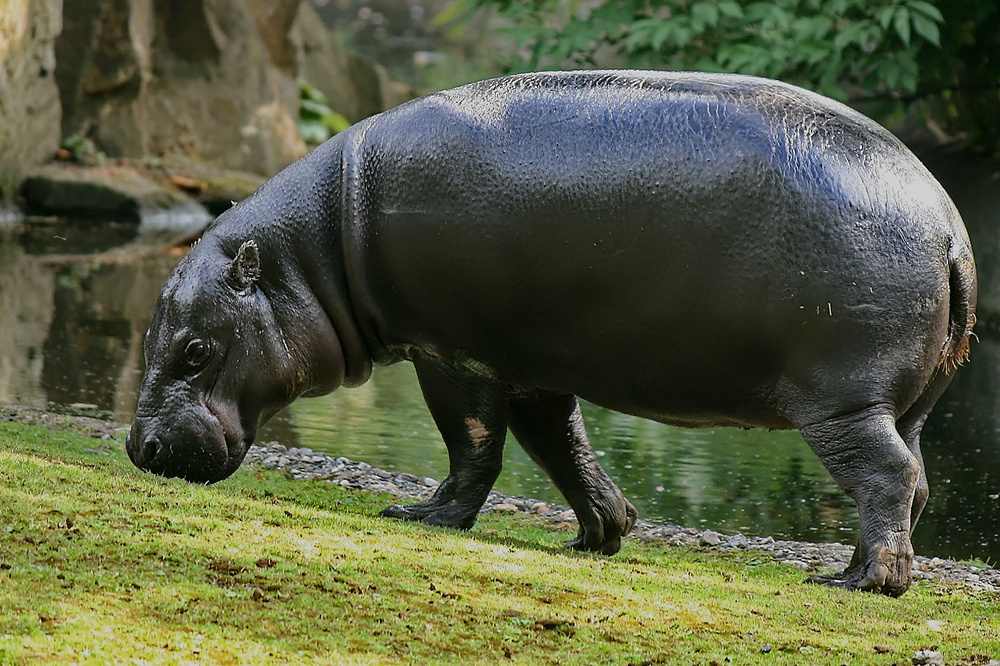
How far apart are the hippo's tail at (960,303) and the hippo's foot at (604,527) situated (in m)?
1.48

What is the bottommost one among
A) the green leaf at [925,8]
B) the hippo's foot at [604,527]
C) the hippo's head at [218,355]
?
the hippo's foot at [604,527]

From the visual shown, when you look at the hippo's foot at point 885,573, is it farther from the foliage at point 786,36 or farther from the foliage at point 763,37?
→ the foliage at point 763,37

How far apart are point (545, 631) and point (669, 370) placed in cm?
159

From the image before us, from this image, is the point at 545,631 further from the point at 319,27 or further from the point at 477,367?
the point at 319,27

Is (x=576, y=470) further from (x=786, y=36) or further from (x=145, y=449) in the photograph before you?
(x=786, y=36)

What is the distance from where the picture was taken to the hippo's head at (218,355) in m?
5.86

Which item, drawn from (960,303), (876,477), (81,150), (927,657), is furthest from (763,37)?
(81,150)

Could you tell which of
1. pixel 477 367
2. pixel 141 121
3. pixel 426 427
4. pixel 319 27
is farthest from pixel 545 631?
pixel 319 27

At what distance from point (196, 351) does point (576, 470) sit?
165 centimetres

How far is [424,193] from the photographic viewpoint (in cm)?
577

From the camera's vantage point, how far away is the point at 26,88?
18.7 metres

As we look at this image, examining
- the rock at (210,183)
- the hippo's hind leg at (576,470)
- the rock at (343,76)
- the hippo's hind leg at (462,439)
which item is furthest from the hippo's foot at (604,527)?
the rock at (343,76)

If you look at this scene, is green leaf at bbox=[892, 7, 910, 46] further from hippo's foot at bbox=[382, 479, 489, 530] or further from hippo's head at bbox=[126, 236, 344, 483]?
hippo's head at bbox=[126, 236, 344, 483]

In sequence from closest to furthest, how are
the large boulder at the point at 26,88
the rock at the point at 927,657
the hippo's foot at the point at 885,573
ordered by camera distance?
the rock at the point at 927,657 → the hippo's foot at the point at 885,573 → the large boulder at the point at 26,88
